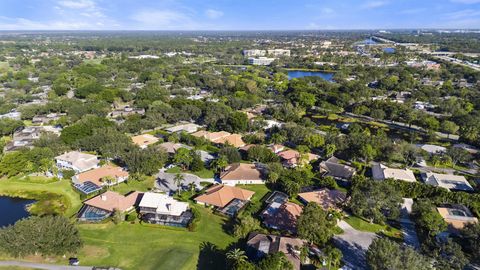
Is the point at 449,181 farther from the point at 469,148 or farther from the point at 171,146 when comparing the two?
the point at 171,146

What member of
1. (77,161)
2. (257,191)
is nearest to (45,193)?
(77,161)

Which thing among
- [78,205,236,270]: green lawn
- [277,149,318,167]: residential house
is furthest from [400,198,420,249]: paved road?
[78,205,236,270]: green lawn

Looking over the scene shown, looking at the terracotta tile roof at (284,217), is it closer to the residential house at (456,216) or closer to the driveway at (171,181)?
the driveway at (171,181)

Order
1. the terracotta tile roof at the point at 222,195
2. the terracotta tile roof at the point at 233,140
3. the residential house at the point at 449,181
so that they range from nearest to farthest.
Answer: the terracotta tile roof at the point at 222,195
the residential house at the point at 449,181
the terracotta tile roof at the point at 233,140

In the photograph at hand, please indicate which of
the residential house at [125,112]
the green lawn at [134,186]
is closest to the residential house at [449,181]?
the green lawn at [134,186]

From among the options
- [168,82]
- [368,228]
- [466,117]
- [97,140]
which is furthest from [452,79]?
[97,140]

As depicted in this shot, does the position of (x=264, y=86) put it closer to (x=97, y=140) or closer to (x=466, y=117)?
(x=466, y=117)
